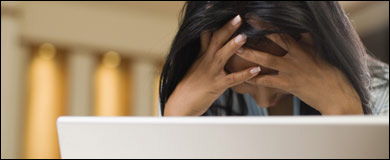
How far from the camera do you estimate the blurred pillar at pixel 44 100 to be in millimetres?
2435

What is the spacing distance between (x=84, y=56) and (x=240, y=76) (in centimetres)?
223

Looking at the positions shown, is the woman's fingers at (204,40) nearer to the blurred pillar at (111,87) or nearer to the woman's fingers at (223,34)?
the woman's fingers at (223,34)

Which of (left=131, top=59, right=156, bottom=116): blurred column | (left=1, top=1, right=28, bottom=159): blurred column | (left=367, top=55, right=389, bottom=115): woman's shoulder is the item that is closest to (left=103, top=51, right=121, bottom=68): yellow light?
(left=131, top=59, right=156, bottom=116): blurred column

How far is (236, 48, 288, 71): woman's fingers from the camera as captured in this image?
539mm

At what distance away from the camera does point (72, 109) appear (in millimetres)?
2572

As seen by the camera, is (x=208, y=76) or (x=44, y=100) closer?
(x=208, y=76)

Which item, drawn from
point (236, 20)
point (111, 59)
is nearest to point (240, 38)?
point (236, 20)

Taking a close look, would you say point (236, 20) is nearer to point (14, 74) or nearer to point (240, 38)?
point (240, 38)

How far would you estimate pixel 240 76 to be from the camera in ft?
1.85

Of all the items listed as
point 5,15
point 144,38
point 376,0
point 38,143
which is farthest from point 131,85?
point 376,0

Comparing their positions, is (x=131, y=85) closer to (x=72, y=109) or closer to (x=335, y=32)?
(x=72, y=109)

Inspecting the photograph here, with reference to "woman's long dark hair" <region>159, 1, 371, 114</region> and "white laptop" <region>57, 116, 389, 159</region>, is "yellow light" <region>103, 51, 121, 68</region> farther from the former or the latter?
"white laptop" <region>57, 116, 389, 159</region>

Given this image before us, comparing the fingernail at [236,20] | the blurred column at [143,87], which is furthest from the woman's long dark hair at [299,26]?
the blurred column at [143,87]

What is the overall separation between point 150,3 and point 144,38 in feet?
0.84
